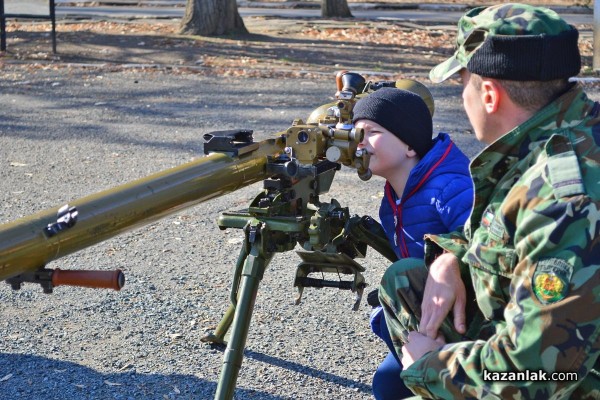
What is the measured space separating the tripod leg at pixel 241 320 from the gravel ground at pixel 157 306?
0.79m

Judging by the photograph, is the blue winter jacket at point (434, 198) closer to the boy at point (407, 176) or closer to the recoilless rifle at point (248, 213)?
the boy at point (407, 176)

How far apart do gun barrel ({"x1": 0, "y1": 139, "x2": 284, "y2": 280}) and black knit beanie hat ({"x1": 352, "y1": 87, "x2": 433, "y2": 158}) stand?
362mm

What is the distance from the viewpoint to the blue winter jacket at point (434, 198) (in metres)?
2.86

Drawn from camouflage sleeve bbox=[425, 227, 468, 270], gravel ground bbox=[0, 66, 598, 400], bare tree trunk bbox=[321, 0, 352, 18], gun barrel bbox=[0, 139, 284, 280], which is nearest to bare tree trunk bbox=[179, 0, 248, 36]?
bare tree trunk bbox=[321, 0, 352, 18]

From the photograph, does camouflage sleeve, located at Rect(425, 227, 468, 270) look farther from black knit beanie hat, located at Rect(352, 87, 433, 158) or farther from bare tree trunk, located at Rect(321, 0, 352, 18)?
bare tree trunk, located at Rect(321, 0, 352, 18)

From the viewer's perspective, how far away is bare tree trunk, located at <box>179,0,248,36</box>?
13.4 metres

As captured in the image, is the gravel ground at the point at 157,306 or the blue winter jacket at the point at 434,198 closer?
the blue winter jacket at the point at 434,198

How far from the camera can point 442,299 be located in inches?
84.5

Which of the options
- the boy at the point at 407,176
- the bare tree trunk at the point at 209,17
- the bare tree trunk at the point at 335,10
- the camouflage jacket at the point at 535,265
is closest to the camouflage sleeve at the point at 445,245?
the camouflage jacket at the point at 535,265

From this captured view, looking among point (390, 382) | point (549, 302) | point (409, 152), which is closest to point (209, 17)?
point (409, 152)

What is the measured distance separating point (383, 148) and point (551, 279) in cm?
132

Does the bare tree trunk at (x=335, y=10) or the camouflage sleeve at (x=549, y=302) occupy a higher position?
the camouflage sleeve at (x=549, y=302)

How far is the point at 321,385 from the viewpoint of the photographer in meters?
3.68

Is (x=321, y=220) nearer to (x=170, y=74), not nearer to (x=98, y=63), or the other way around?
(x=170, y=74)
